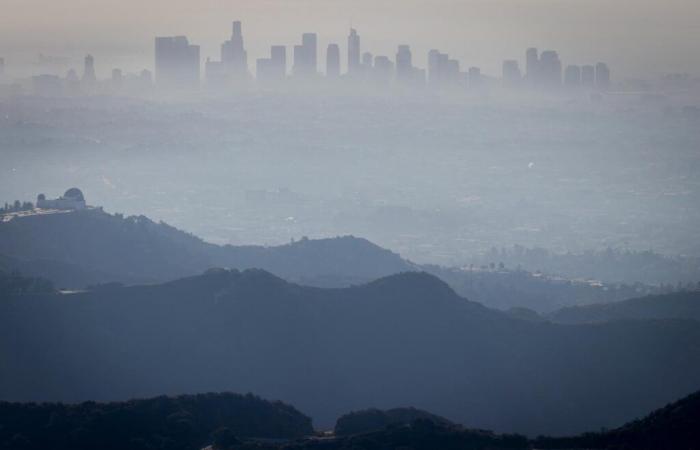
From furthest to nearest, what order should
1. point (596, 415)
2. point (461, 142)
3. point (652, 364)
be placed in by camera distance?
point (461, 142), point (652, 364), point (596, 415)

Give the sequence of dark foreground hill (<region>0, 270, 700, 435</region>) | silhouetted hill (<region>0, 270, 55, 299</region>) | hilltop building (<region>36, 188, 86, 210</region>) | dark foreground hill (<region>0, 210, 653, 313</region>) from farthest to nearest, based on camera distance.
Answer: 1. hilltop building (<region>36, 188, 86, 210</region>)
2. dark foreground hill (<region>0, 210, 653, 313</region>)
3. silhouetted hill (<region>0, 270, 55, 299</region>)
4. dark foreground hill (<region>0, 270, 700, 435</region>)

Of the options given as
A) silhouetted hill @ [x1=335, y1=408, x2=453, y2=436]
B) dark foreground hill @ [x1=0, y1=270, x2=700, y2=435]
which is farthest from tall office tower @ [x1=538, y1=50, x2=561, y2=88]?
silhouetted hill @ [x1=335, y1=408, x2=453, y2=436]

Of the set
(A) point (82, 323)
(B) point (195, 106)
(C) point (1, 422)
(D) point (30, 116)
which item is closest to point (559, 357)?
(A) point (82, 323)

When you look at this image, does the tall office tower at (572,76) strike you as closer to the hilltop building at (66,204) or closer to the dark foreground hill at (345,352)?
Result: the hilltop building at (66,204)

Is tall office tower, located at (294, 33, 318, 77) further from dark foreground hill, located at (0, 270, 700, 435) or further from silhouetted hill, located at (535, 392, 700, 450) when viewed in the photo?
silhouetted hill, located at (535, 392, 700, 450)

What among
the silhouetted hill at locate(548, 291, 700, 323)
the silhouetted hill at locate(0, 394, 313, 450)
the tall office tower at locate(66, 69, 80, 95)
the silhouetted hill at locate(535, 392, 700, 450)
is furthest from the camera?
the tall office tower at locate(66, 69, 80, 95)

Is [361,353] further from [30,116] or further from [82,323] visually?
[30,116]

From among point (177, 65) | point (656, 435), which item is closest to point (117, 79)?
point (177, 65)

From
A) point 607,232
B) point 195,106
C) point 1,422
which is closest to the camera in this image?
point 1,422

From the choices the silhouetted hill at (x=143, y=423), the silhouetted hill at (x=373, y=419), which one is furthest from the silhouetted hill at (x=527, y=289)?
the silhouetted hill at (x=143, y=423)
